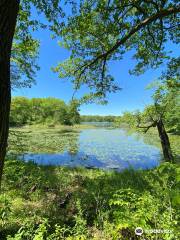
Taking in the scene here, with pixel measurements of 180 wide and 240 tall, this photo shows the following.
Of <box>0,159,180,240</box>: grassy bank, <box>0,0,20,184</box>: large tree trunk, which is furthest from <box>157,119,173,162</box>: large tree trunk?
<box>0,0,20,184</box>: large tree trunk

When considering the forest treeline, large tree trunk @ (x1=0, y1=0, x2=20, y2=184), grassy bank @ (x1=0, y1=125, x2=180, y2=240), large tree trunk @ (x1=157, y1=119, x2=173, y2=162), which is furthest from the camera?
the forest treeline

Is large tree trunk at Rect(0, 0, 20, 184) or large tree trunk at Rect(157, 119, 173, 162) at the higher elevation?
large tree trunk at Rect(0, 0, 20, 184)

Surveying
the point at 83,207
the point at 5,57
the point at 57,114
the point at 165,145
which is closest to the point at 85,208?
the point at 83,207

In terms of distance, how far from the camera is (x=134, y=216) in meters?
2.89

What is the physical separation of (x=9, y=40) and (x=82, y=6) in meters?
5.70

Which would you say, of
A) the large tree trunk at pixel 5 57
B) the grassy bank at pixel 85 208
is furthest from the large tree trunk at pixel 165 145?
the large tree trunk at pixel 5 57

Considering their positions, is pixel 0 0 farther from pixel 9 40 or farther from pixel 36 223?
pixel 36 223

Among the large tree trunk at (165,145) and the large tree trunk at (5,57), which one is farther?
the large tree trunk at (165,145)

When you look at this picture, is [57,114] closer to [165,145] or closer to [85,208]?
[165,145]

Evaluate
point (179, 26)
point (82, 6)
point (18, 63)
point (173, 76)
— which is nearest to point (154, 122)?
point (173, 76)

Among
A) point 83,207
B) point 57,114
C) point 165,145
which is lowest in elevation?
point 83,207

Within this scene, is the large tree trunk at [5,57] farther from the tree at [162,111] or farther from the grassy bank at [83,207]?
the tree at [162,111]

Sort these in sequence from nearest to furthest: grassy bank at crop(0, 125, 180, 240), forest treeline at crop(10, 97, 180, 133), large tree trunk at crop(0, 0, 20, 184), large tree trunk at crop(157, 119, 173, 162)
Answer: large tree trunk at crop(0, 0, 20, 184)
grassy bank at crop(0, 125, 180, 240)
large tree trunk at crop(157, 119, 173, 162)
forest treeline at crop(10, 97, 180, 133)

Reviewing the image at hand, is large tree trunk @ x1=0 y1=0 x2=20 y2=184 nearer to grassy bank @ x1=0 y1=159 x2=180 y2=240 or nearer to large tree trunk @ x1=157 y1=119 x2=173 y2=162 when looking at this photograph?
grassy bank @ x1=0 y1=159 x2=180 y2=240
